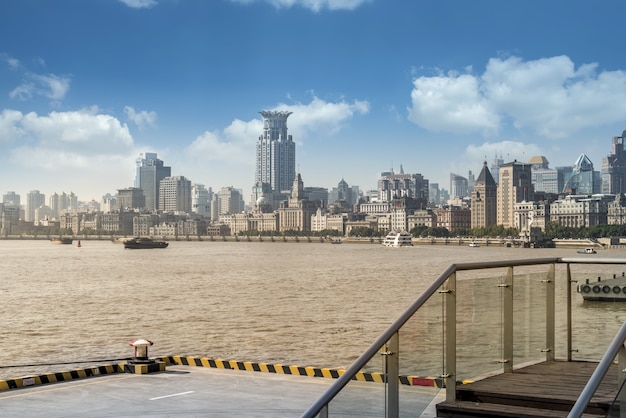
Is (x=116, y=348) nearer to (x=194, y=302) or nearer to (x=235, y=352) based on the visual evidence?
(x=235, y=352)

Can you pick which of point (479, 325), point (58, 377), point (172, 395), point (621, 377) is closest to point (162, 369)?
point (58, 377)

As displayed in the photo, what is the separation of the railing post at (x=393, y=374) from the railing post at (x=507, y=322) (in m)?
1.71

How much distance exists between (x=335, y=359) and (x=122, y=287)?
44.8m

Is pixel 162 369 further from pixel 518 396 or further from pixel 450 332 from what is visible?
pixel 518 396

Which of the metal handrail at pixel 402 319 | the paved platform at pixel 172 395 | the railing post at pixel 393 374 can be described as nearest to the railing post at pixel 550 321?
the metal handrail at pixel 402 319

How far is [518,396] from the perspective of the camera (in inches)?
293

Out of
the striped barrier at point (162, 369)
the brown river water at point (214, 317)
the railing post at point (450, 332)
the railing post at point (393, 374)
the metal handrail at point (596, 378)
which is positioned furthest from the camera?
the brown river water at point (214, 317)

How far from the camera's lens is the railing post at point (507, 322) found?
8523 mm

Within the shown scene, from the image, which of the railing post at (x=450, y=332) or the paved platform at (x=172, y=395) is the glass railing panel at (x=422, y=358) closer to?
the railing post at (x=450, y=332)

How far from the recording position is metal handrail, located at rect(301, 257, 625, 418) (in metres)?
6.19

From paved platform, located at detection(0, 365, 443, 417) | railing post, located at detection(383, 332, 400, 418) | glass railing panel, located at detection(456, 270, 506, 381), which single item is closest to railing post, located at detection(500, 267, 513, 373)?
glass railing panel, located at detection(456, 270, 506, 381)

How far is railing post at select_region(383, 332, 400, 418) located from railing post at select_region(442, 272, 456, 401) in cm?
82

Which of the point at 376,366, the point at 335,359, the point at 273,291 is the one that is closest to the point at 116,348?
the point at 335,359

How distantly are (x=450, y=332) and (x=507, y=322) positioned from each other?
94 centimetres
